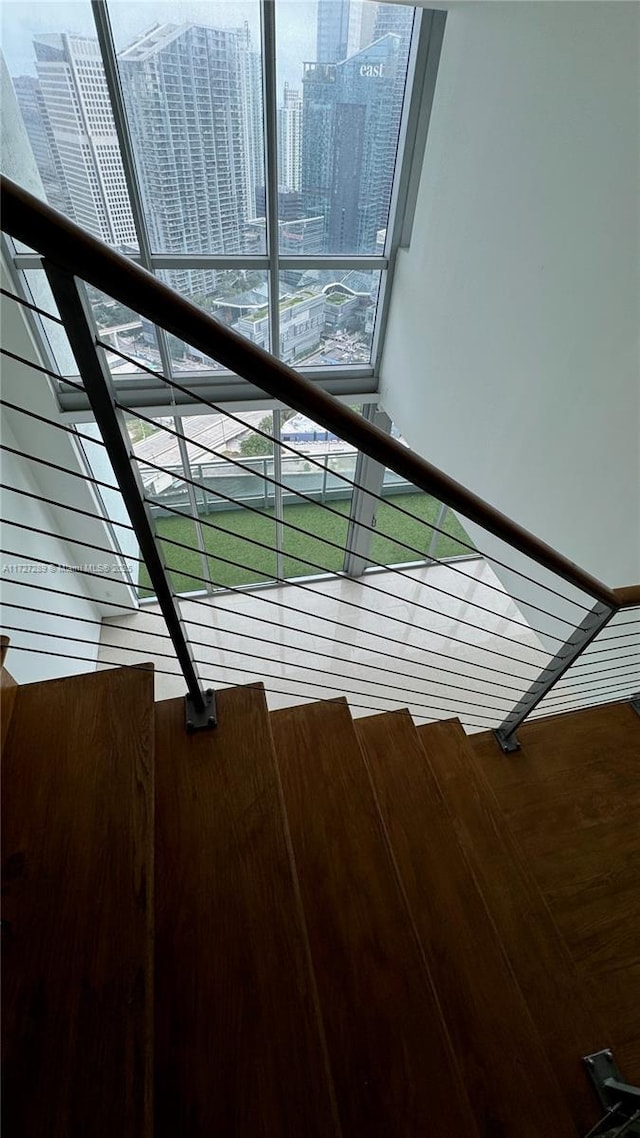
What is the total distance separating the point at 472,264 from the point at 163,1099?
2.93 meters

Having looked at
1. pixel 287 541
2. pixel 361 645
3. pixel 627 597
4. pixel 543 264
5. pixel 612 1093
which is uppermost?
pixel 287 541

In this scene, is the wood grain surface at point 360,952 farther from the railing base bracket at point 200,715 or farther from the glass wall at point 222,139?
the glass wall at point 222,139

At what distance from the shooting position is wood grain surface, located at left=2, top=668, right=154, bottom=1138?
0.75 metres

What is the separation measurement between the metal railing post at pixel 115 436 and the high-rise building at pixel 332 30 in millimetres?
2873

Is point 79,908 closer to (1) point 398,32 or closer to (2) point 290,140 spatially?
(2) point 290,140

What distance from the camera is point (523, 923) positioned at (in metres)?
1.41

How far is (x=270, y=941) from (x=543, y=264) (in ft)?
7.58

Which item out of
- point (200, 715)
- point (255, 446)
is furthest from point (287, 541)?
point (200, 715)

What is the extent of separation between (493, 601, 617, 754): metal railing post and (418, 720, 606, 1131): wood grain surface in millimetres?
179

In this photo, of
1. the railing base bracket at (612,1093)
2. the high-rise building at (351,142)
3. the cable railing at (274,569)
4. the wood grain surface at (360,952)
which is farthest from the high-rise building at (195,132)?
the railing base bracket at (612,1093)

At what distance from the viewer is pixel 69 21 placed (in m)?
2.23

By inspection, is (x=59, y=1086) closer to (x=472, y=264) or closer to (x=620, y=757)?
(x=620, y=757)

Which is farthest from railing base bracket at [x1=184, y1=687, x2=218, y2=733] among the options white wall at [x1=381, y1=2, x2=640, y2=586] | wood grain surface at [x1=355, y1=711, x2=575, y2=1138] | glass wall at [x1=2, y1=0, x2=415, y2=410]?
glass wall at [x1=2, y1=0, x2=415, y2=410]

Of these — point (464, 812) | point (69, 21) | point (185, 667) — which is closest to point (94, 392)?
point (185, 667)
